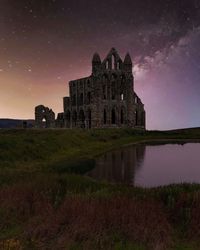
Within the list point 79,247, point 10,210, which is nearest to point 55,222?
point 79,247

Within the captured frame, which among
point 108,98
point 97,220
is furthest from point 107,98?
point 97,220

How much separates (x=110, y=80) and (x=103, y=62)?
528 centimetres

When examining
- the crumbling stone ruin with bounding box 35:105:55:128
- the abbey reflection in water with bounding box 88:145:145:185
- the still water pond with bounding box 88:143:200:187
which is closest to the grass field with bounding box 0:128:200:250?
the still water pond with bounding box 88:143:200:187

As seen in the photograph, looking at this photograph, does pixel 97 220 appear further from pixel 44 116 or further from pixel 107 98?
pixel 107 98

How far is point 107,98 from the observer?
263 ft

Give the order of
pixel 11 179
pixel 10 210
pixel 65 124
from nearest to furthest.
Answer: pixel 10 210
pixel 11 179
pixel 65 124

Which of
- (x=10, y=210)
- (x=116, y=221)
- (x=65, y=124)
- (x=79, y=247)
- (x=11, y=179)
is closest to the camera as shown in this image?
(x=79, y=247)

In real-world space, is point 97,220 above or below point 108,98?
below

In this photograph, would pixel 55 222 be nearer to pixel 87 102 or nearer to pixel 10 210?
pixel 10 210

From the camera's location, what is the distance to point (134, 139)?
2063 inches

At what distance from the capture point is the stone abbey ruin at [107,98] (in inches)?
3076

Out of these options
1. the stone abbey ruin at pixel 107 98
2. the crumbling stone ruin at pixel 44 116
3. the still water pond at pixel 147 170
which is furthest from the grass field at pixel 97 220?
the stone abbey ruin at pixel 107 98

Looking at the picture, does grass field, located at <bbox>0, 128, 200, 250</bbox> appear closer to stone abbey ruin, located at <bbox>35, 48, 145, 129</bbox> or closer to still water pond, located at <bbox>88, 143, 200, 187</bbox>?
still water pond, located at <bbox>88, 143, 200, 187</bbox>

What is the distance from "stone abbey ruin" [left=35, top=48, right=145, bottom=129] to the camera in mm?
78125
